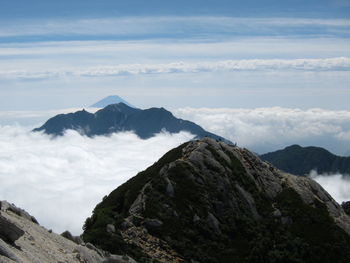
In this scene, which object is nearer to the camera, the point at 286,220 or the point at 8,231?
the point at 8,231

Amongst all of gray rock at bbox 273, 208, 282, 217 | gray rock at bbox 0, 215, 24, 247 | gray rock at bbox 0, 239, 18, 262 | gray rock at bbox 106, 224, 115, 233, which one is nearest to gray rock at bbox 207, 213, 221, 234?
gray rock at bbox 273, 208, 282, 217

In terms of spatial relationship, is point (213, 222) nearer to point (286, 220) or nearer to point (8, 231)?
point (286, 220)

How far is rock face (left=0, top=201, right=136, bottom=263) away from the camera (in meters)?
34.0

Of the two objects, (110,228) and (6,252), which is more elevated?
(6,252)

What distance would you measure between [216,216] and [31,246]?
230ft

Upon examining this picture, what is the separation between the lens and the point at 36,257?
1438 inches

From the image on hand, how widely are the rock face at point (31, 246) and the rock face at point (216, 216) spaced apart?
32462mm

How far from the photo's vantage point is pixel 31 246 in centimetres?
3897

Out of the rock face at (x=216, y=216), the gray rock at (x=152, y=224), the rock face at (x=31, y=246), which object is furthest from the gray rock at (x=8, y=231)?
the gray rock at (x=152, y=224)

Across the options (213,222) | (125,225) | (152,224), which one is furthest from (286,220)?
(125,225)

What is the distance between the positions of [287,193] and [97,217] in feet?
168

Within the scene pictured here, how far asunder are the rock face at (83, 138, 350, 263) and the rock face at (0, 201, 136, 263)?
32.5 meters

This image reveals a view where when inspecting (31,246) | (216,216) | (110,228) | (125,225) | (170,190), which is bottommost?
(110,228)

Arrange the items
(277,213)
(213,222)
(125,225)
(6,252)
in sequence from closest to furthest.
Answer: (6,252)
(125,225)
(213,222)
(277,213)
